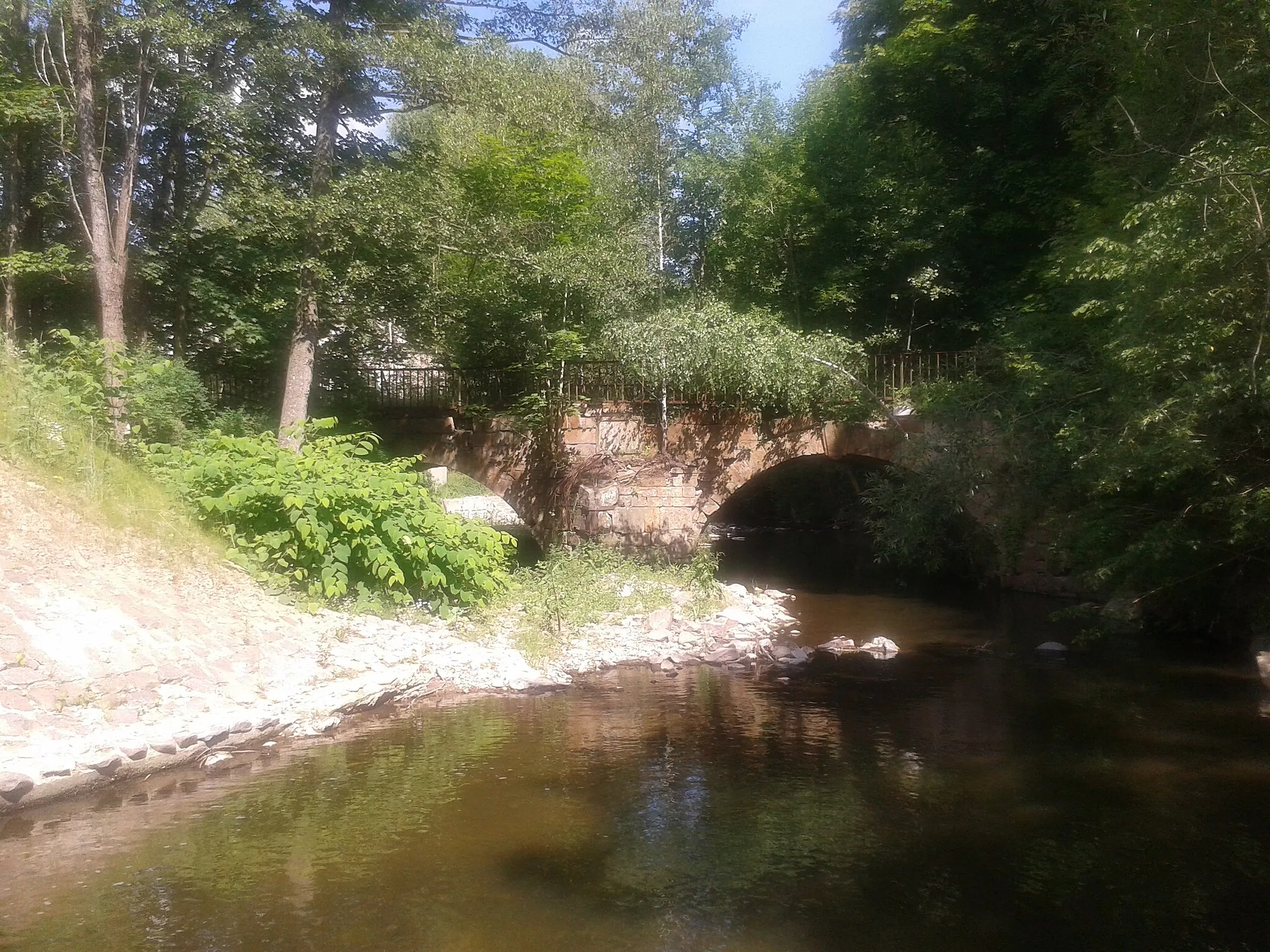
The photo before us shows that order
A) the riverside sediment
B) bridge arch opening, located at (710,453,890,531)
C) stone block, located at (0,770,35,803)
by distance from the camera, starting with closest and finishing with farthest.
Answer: stone block, located at (0,770,35,803) → the riverside sediment → bridge arch opening, located at (710,453,890,531)

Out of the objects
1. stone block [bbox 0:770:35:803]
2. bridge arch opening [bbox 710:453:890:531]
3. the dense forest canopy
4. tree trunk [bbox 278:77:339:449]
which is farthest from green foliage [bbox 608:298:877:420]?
stone block [bbox 0:770:35:803]

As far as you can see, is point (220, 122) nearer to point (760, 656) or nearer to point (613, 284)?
point (613, 284)

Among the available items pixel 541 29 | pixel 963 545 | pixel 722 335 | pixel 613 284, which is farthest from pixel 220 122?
pixel 963 545

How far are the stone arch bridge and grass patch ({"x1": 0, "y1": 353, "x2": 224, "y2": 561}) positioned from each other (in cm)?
630

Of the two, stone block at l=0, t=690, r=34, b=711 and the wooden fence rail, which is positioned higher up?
the wooden fence rail

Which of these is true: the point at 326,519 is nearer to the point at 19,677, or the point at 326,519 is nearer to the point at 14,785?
the point at 19,677

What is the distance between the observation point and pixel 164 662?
734 cm

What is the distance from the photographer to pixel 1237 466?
8.60 metres

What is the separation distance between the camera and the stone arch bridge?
48.6 ft

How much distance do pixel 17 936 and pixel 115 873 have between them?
25.7 inches

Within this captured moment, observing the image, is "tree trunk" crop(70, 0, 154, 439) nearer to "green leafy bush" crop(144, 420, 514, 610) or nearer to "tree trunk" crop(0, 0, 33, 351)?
"tree trunk" crop(0, 0, 33, 351)

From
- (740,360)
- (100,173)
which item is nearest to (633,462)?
(740,360)

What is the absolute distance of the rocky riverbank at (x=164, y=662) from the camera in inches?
248

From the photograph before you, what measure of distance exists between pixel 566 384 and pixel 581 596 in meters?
4.14
